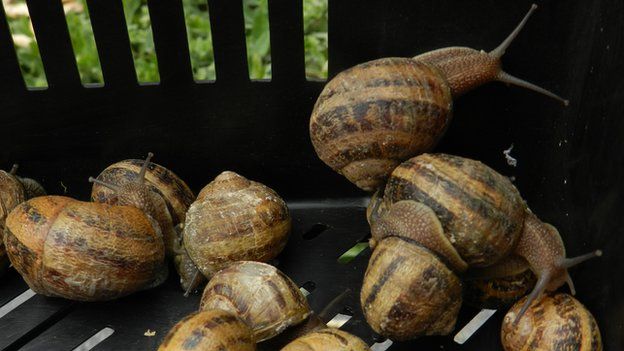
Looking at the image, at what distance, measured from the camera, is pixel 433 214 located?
1399 mm

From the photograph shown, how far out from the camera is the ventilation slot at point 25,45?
2.43m

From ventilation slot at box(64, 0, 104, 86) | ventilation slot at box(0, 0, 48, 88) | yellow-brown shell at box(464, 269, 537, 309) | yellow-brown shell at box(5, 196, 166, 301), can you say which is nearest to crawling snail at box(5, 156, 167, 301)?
yellow-brown shell at box(5, 196, 166, 301)

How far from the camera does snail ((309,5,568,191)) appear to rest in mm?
1496

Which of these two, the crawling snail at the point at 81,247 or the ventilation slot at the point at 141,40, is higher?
the ventilation slot at the point at 141,40

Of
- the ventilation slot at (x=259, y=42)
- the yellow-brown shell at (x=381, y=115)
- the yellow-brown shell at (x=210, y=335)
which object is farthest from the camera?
the ventilation slot at (x=259, y=42)

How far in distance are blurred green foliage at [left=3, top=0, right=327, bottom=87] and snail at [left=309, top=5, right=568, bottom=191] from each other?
714 millimetres

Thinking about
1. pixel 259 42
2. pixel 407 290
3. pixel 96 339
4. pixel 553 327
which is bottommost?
pixel 96 339

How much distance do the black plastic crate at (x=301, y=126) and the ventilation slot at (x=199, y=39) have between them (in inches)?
20.1

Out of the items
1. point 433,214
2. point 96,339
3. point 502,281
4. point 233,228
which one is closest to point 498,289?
point 502,281

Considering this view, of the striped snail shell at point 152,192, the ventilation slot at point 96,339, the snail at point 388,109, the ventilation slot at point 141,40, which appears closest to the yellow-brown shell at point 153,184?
the striped snail shell at point 152,192

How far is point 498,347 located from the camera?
1555mm

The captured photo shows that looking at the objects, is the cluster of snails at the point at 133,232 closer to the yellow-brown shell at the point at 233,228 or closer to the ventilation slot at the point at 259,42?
the yellow-brown shell at the point at 233,228

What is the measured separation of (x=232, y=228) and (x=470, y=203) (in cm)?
50

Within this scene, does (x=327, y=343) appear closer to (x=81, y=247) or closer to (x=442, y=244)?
(x=442, y=244)
